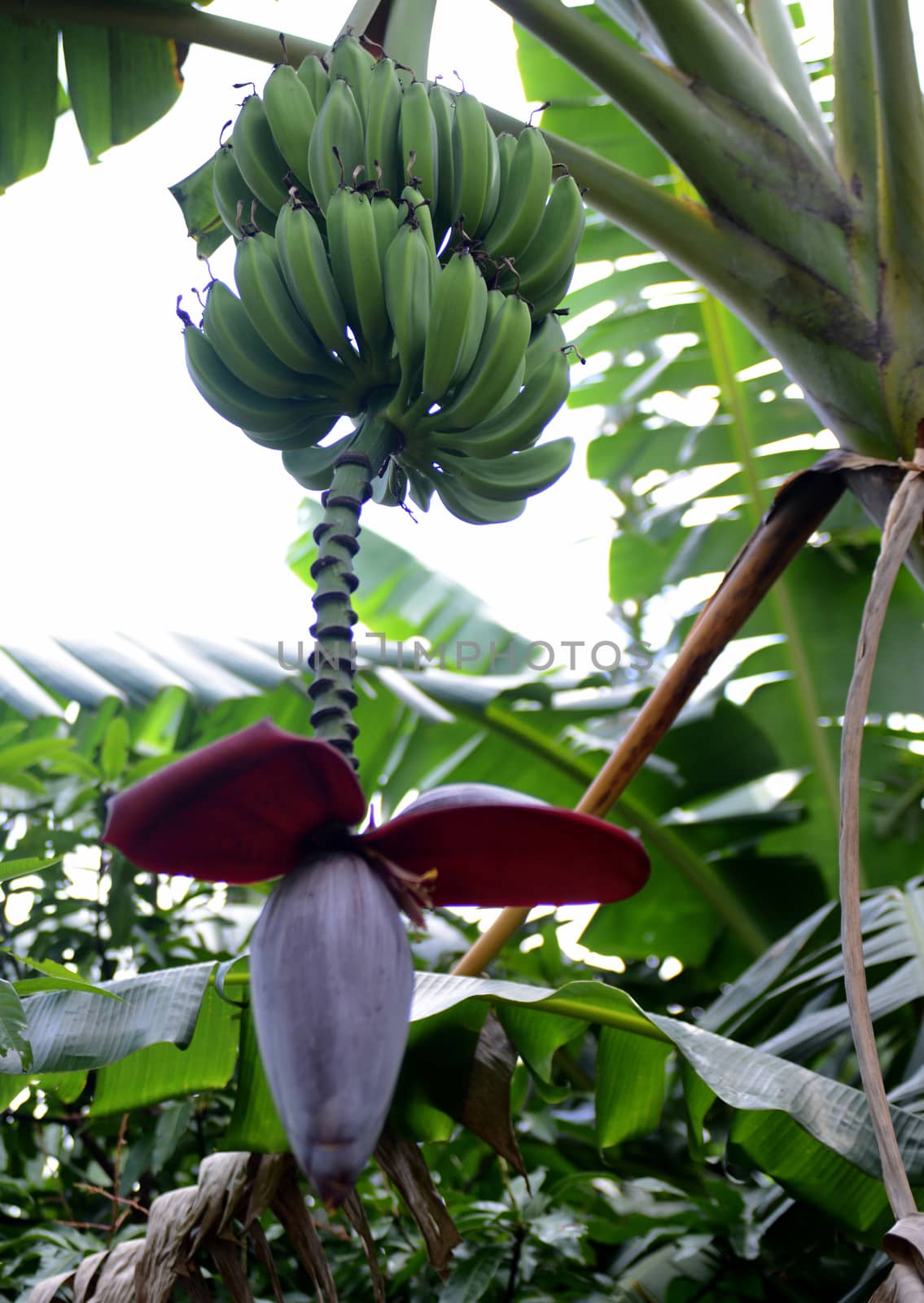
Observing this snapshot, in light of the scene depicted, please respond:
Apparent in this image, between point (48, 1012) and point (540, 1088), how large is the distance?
340 millimetres

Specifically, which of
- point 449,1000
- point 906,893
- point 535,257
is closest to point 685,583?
point 906,893

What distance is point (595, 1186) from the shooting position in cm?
127

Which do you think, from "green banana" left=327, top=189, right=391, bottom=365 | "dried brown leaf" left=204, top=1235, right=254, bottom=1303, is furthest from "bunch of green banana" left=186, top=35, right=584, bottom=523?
"dried brown leaf" left=204, top=1235, right=254, bottom=1303

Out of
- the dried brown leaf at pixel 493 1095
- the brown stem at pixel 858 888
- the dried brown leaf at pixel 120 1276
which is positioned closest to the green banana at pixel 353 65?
the brown stem at pixel 858 888

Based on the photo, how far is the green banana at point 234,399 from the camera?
2.06ft

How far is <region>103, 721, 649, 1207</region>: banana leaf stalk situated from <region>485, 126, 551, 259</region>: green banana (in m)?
0.45

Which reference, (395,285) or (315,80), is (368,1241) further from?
(315,80)

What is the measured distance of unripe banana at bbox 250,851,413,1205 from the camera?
0.94 feet

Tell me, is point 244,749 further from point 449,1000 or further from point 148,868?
point 449,1000

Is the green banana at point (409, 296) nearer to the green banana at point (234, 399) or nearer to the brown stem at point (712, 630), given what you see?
the green banana at point (234, 399)

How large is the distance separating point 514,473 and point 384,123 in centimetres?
22

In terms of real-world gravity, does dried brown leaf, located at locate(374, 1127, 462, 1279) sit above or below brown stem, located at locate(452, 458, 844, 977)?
below

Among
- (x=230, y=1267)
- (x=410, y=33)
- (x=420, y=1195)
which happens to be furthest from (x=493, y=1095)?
(x=410, y=33)

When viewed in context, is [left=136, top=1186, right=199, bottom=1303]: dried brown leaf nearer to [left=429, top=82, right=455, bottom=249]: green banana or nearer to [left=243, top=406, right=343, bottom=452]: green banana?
[left=243, top=406, right=343, bottom=452]: green banana
